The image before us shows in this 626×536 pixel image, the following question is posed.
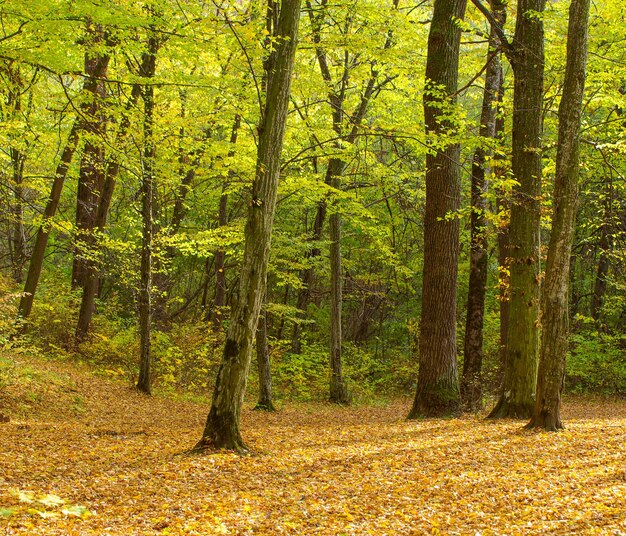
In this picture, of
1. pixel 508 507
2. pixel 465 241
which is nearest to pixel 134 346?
pixel 465 241

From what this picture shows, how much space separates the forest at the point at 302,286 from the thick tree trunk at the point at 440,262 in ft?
0.13

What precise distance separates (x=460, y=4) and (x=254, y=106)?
414cm

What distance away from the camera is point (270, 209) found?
7.10m

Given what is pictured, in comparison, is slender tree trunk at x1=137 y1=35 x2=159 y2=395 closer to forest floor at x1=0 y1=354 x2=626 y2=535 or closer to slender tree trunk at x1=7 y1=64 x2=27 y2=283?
slender tree trunk at x1=7 y1=64 x2=27 y2=283

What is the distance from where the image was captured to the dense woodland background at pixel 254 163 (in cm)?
900

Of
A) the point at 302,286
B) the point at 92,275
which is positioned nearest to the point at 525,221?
the point at 302,286

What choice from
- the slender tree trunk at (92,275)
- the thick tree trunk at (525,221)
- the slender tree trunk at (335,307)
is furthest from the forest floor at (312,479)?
the slender tree trunk at (92,275)

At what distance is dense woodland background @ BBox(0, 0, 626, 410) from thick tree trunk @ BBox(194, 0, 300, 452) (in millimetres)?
339

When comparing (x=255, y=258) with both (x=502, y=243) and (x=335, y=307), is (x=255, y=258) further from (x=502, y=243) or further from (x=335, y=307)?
(x=335, y=307)

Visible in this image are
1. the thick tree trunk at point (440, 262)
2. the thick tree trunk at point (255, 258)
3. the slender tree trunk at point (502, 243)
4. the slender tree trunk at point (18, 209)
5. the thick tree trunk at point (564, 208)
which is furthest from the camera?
the slender tree trunk at point (18, 209)

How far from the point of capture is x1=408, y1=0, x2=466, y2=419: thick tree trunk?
34.3 feet

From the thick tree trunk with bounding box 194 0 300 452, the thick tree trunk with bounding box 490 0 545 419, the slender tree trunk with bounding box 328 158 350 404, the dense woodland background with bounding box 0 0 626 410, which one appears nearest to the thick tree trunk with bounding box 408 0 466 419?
the dense woodland background with bounding box 0 0 626 410

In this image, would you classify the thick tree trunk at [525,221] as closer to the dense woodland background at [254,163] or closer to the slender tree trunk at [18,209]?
the dense woodland background at [254,163]

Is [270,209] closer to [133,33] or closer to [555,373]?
[133,33]
